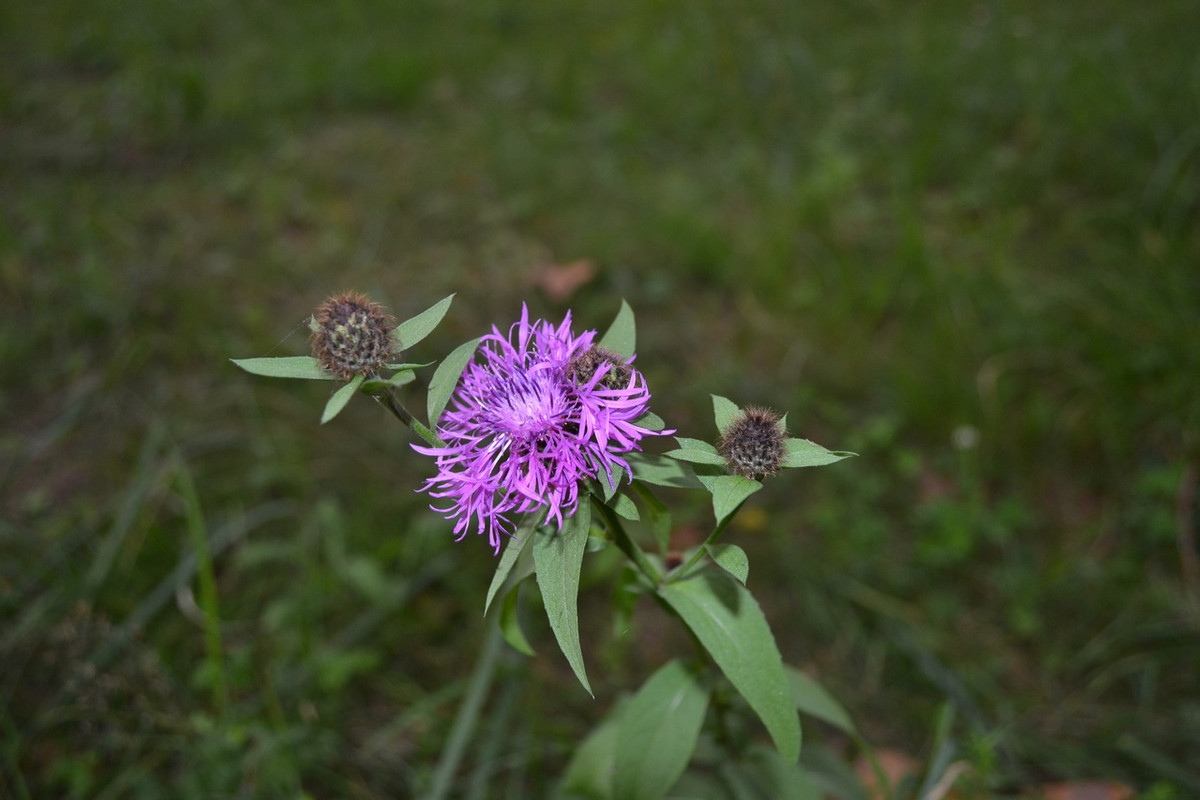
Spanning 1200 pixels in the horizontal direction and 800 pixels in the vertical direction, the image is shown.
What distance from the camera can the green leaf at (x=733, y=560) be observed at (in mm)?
1313

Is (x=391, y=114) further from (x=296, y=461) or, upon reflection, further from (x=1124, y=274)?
(x=1124, y=274)

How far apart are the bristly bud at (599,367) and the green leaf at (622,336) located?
0.12 m

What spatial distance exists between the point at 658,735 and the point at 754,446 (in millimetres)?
789

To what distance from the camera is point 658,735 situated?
5.85ft

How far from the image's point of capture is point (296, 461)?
3465 millimetres

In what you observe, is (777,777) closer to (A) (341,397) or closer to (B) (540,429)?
(B) (540,429)

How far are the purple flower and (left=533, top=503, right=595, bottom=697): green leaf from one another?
0.04 metres

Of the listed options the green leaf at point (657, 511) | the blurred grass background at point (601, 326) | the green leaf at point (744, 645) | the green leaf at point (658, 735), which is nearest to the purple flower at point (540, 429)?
the green leaf at point (657, 511)

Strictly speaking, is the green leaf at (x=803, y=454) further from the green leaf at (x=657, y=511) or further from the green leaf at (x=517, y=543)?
the green leaf at (x=517, y=543)

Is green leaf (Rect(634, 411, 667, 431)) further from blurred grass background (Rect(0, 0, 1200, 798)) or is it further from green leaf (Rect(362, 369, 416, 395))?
blurred grass background (Rect(0, 0, 1200, 798))

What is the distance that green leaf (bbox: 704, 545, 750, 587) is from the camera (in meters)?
1.31

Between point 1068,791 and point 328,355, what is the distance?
2526 millimetres

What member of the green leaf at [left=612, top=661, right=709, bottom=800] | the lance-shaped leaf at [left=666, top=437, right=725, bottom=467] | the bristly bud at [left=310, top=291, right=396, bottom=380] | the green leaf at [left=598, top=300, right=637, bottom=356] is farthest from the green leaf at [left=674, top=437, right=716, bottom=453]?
the green leaf at [left=612, top=661, right=709, bottom=800]

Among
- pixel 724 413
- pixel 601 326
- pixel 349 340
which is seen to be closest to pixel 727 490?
pixel 724 413
